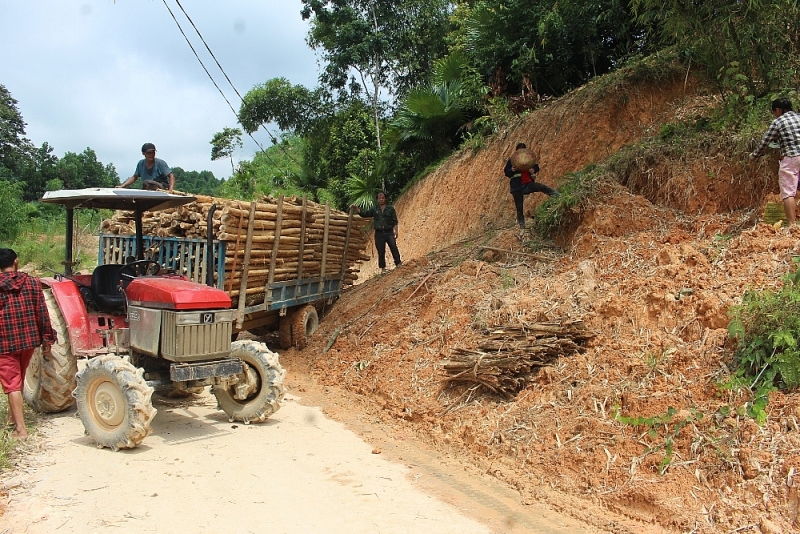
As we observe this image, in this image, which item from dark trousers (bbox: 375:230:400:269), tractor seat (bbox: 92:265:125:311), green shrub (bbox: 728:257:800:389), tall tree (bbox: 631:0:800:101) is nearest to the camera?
green shrub (bbox: 728:257:800:389)

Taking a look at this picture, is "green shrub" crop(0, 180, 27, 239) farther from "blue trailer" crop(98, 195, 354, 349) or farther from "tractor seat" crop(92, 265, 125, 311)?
"tractor seat" crop(92, 265, 125, 311)

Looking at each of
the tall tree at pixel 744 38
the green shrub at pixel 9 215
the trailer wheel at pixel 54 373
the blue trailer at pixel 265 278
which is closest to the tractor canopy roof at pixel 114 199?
the blue trailer at pixel 265 278

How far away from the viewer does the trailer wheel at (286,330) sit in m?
10.2

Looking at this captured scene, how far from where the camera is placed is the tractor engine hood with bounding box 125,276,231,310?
5.75m

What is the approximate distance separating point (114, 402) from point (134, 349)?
780mm

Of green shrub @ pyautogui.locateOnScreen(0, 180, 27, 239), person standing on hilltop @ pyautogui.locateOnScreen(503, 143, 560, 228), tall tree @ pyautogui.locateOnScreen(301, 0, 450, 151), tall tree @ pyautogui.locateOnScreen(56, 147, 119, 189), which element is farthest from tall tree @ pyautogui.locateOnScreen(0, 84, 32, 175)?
person standing on hilltop @ pyautogui.locateOnScreen(503, 143, 560, 228)

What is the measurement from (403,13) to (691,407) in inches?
815

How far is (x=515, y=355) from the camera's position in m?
6.32

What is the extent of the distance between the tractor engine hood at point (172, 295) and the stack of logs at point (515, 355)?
2.54 metres

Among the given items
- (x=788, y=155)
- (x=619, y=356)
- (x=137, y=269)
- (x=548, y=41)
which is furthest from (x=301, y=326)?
(x=548, y=41)

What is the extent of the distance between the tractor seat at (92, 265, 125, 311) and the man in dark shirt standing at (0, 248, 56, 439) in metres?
0.76

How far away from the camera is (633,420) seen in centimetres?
508

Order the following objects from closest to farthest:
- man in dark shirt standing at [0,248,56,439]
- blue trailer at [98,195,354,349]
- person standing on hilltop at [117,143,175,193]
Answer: man in dark shirt standing at [0,248,56,439]
blue trailer at [98,195,354,349]
person standing on hilltop at [117,143,175,193]

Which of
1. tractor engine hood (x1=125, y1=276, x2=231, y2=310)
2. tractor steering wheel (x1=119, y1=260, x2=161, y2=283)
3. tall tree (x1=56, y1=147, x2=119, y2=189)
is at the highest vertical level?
tall tree (x1=56, y1=147, x2=119, y2=189)
